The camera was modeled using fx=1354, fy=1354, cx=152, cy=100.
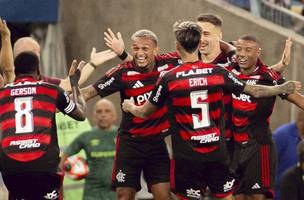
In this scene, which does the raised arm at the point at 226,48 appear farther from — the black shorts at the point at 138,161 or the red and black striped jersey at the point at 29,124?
the red and black striped jersey at the point at 29,124

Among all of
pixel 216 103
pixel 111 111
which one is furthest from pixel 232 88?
pixel 111 111

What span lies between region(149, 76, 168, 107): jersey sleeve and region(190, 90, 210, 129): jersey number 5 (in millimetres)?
319

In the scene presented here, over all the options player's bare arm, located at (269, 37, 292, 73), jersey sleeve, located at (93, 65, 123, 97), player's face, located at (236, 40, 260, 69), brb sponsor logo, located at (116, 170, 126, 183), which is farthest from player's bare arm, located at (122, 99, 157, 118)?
player's bare arm, located at (269, 37, 292, 73)

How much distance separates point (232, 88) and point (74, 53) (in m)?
7.69

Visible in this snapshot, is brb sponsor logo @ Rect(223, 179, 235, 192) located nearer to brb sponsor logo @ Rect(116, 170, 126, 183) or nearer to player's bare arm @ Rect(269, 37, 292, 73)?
brb sponsor logo @ Rect(116, 170, 126, 183)

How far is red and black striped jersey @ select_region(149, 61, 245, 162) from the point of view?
14070mm

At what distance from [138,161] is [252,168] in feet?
4.54

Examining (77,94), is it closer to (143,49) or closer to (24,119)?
(24,119)

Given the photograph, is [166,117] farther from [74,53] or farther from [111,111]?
[74,53]

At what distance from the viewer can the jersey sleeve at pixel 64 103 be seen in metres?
14.1

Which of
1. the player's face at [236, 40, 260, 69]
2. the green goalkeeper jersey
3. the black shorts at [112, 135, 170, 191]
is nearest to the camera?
the black shorts at [112, 135, 170, 191]

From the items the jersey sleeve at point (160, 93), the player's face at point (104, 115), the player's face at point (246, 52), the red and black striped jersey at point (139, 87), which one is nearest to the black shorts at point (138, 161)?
the red and black striped jersey at point (139, 87)

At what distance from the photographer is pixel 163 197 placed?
15.7 meters

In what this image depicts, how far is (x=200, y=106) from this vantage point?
46.2 feet
